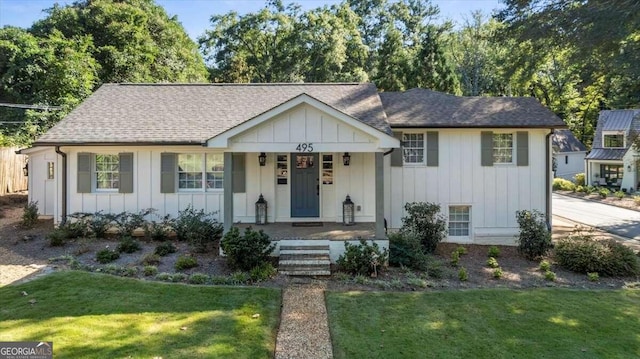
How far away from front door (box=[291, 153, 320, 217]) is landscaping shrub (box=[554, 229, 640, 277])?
6857mm

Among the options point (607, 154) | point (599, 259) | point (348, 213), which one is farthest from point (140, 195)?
point (607, 154)

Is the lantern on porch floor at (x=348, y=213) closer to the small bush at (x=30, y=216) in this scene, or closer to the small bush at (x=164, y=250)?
the small bush at (x=164, y=250)

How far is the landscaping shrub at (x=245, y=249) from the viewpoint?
26.8 feet

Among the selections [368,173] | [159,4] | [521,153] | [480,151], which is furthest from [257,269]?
[159,4]

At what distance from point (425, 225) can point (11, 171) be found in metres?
19.3

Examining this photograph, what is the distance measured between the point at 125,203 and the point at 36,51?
1951cm

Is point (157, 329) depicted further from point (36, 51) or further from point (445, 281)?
point (36, 51)

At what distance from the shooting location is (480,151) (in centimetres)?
1162

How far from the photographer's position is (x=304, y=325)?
5926 millimetres

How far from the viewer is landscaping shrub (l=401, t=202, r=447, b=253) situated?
10.5 metres

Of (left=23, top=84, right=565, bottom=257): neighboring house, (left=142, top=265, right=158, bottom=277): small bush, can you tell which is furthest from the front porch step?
(left=142, top=265, right=158, bottom=277): small bush

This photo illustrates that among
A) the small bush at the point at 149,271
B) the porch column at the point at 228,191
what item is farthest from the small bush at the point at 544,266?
the small bush at the point at 149,271

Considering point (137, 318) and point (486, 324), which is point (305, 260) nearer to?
point (137, 318)

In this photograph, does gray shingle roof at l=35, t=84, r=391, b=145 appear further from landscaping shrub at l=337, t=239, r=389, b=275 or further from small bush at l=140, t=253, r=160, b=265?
small bush at l=140, t=253, r=160, b=265
